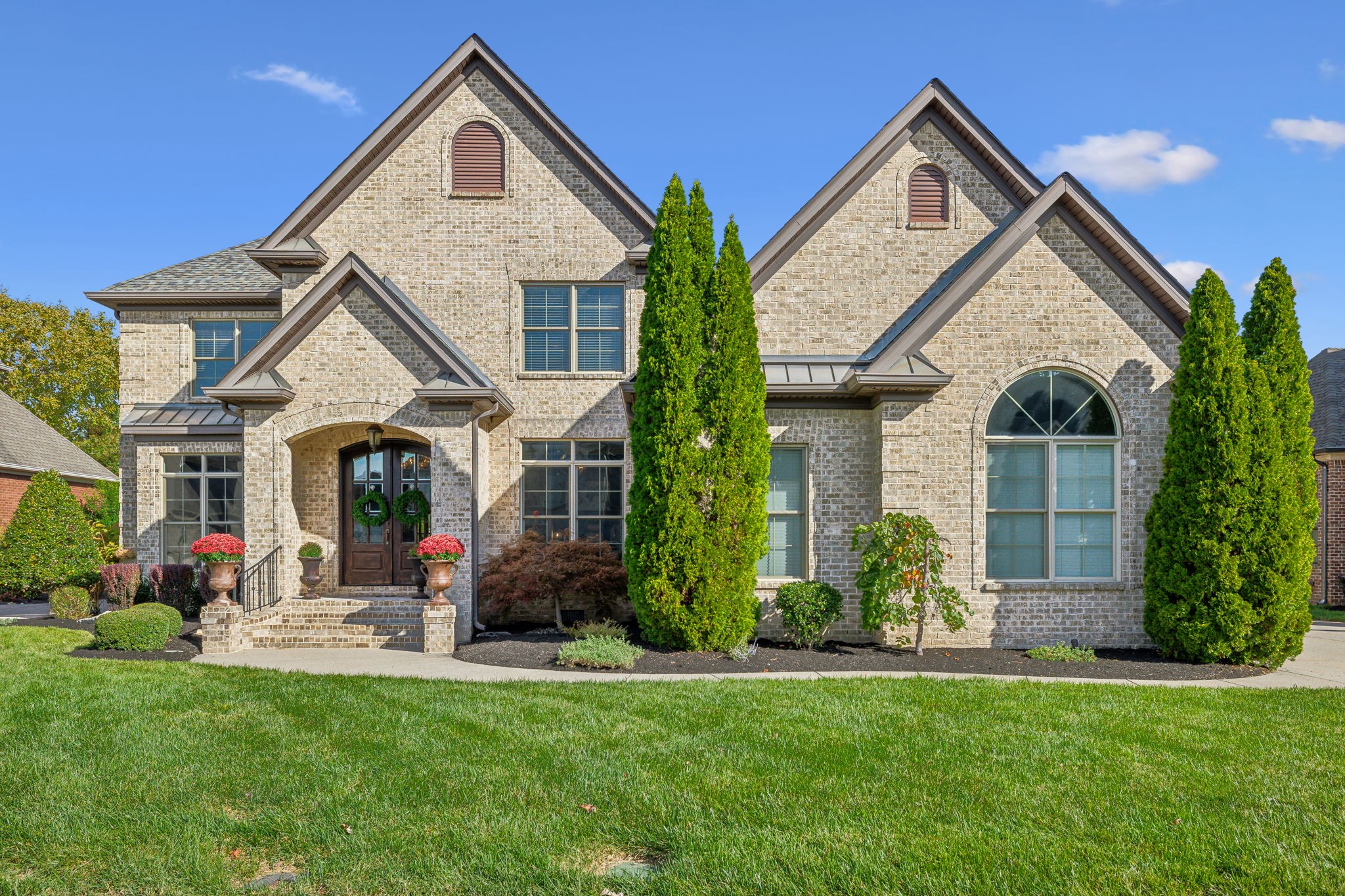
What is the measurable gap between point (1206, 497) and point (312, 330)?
13.0 meters

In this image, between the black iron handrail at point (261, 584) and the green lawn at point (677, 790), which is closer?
the green lawn at point (677, 790)

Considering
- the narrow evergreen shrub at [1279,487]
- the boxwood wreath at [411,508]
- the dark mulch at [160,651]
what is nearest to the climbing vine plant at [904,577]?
the narrow evergreen shrub at [1279,487]

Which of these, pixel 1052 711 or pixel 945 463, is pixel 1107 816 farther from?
pixel 945 463

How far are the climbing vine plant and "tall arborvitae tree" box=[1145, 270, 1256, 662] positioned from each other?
8.52 feet

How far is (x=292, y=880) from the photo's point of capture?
4.32m

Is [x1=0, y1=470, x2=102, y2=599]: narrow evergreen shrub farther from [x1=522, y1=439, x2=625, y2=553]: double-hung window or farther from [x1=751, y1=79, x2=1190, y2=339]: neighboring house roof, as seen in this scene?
[x1=751, y1=79, x2=1190, y2=339]: neighboring house roof

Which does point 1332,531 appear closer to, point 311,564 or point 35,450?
point 311,564

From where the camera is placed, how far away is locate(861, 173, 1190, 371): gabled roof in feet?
38.0

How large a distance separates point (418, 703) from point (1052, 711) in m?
5.97

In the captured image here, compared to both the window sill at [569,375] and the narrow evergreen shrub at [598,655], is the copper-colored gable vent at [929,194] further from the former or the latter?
the narrow evergreen shrub at [598,655]

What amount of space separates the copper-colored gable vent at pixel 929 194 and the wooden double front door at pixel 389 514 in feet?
31.2

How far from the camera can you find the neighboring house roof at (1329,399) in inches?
805

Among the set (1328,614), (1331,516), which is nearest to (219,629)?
(1328,614)

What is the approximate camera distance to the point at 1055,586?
11.8 meters
